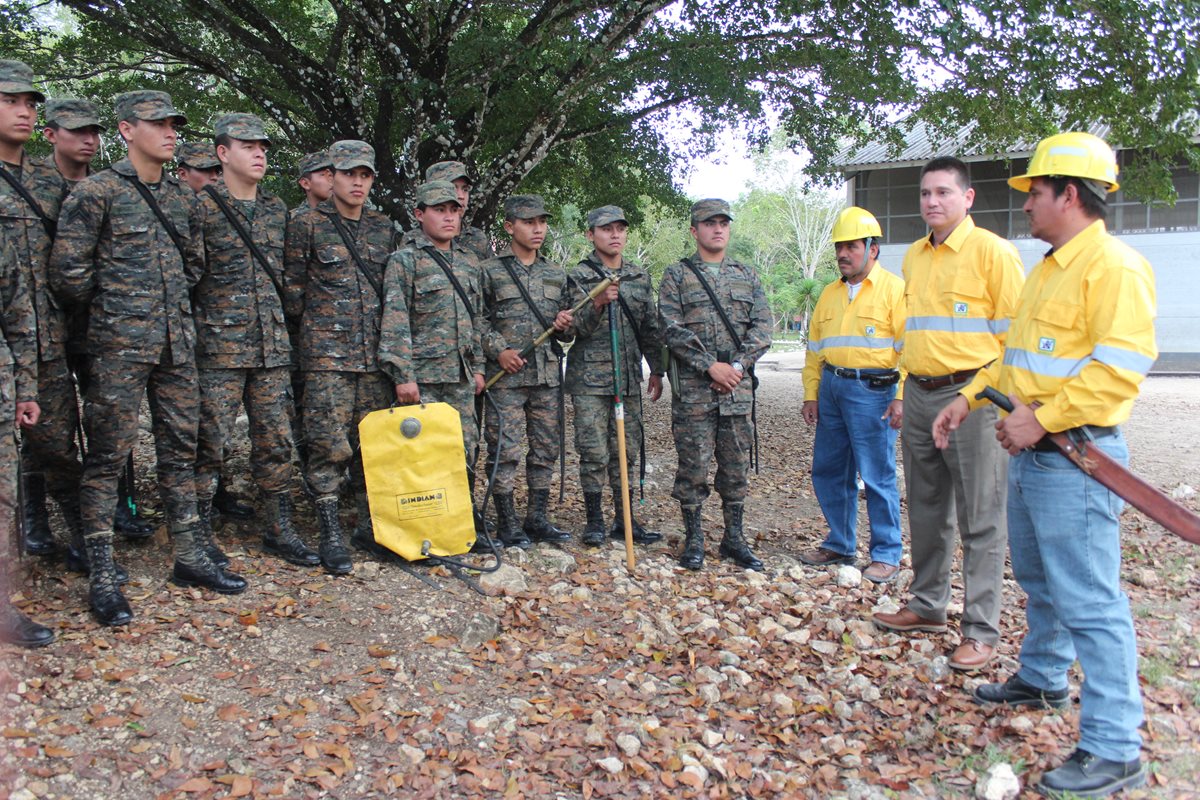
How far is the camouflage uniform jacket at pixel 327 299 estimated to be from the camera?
4809mm

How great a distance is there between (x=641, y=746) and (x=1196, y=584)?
3.89m

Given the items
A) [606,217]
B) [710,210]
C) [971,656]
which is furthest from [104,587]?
[971,656]

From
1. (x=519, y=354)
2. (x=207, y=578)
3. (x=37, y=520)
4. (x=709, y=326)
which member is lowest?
(x=207, y=578)

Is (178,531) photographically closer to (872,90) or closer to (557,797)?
(557,797)

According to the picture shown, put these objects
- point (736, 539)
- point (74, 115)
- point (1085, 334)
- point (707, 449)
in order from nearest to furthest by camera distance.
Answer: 1. point (1085, 334)
2. point (74, 115)
3. point (707, 449)
4. point (736, 539)

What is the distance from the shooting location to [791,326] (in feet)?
197

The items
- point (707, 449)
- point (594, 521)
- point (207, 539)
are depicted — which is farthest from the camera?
point (594, 521)

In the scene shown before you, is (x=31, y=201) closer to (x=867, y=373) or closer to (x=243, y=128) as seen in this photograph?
(x=243, y=128)

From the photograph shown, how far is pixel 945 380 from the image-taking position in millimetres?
4102

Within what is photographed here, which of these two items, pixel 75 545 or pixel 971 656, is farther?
pixel 75 545

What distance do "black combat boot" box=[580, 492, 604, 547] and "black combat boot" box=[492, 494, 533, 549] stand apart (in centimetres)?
39

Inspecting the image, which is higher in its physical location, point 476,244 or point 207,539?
point 476,244

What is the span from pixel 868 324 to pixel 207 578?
391 centimetres

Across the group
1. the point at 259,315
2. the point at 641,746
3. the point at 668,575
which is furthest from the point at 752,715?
the point at 259,315
